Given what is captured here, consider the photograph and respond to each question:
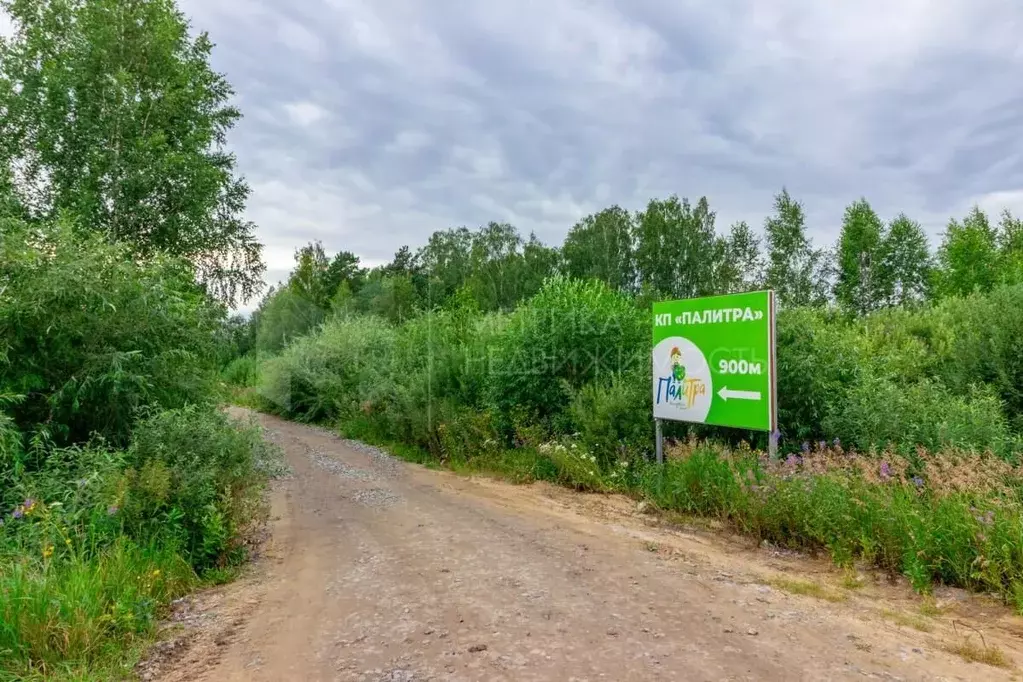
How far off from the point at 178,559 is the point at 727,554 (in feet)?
16.9

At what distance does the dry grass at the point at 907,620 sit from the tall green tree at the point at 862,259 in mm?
27476

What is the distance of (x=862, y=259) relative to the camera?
2900 centimetres

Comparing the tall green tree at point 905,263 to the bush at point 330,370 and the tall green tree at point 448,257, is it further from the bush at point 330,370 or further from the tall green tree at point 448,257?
the tall green tree at point 448,257

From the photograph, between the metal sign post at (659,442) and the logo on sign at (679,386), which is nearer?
the logo on sign at (679,386)

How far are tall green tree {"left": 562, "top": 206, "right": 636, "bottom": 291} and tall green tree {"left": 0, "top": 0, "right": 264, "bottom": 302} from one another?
3111cm

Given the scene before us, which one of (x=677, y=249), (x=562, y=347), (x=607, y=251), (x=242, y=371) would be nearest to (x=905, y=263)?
(x=677, y=249)

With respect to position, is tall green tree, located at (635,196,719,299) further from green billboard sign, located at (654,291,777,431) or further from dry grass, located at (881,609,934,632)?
dry grass, located at (881,609,934,632)

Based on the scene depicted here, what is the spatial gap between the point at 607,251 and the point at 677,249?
482cm

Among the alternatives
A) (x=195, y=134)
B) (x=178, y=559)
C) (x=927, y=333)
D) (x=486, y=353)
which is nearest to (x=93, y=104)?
(x=195, y=134)

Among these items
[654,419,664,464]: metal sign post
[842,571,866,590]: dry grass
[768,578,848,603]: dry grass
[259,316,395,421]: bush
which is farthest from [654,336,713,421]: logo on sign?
[259,316,395,421]: bush

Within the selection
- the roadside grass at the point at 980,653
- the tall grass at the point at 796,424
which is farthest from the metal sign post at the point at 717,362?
the roadside grass at the point at 980,653

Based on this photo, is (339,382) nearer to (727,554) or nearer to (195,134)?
(195,134)

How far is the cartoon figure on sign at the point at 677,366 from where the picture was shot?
28.5 feet

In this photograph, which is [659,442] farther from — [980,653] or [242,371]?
[242,371]
